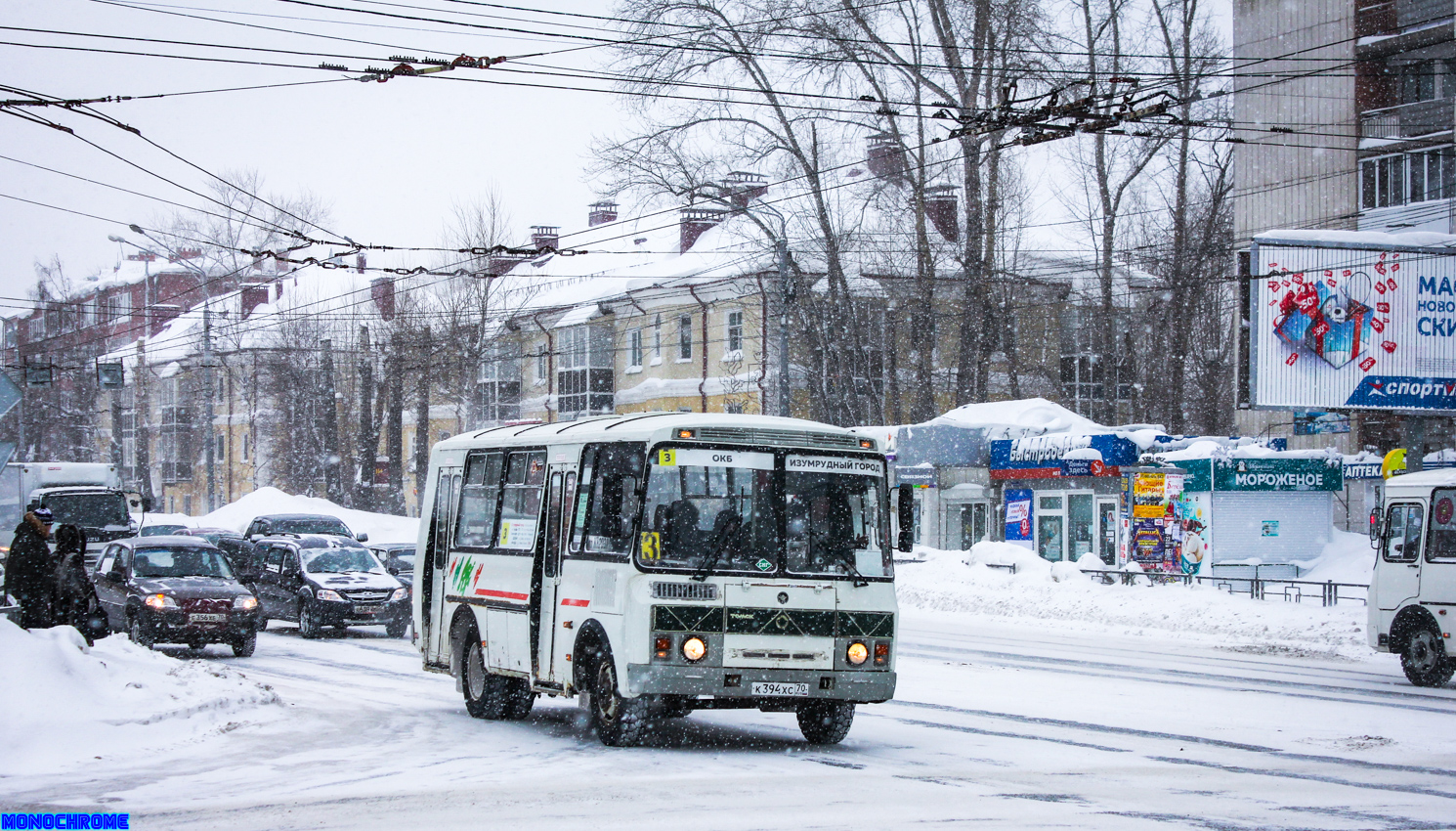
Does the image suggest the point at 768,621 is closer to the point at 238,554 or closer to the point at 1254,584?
the point at 1254,584

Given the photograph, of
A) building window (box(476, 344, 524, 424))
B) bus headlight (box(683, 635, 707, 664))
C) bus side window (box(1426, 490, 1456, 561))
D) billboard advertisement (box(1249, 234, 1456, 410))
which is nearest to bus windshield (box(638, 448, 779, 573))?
bus headlight (box(683, 635, 707, 664))

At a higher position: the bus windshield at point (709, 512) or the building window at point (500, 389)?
the building window at point (500, 389)

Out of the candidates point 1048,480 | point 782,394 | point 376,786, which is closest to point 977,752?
point 376,786

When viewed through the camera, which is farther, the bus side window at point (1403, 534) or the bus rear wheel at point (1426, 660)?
the bus side window at point (1403, 534)

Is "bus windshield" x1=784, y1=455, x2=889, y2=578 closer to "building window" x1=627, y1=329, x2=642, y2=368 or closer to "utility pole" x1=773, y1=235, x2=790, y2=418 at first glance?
"utility pole" x1=773, y1=235, x2=790, y2=418

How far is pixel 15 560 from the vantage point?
15953mm

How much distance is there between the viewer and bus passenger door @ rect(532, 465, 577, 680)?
42.3 feet

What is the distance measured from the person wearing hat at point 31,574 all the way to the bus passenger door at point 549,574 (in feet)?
19.8

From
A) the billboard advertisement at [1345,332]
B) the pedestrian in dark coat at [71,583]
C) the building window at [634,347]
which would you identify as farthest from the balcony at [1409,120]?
the pedestrian in dark coat at [71,583]

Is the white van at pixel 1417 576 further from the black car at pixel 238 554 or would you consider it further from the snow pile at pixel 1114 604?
the black car at pixel 238 554

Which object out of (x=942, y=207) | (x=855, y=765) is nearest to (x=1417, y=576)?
(x=855, y=765)

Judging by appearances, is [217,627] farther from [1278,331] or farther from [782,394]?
[1278,331]

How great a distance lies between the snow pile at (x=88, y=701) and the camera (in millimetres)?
11250

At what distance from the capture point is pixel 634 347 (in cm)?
5978
